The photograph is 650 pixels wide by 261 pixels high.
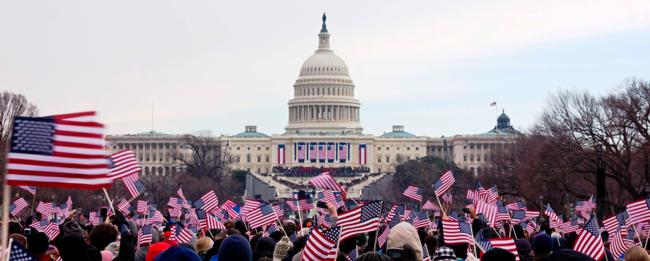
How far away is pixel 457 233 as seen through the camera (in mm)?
17078

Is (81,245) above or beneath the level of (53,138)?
beneath

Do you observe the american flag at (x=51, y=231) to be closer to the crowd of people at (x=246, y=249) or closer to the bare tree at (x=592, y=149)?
the crowd of people at (x=246, y=249)

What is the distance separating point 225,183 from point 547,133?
259 feet

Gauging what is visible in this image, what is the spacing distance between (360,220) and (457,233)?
1.48 meters

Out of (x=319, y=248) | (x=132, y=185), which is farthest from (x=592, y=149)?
(x=319, y=248)

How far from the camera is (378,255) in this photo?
31.5 feet

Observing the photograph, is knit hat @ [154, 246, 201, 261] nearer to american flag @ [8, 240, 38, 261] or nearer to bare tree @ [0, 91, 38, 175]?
american flag @ [8, 240, 38, 261]

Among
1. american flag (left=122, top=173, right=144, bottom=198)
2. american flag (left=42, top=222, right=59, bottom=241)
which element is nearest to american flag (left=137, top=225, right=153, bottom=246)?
american flag (left=42, top=222, right=59, bottom=241)

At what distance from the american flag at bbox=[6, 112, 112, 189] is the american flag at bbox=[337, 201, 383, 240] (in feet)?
16.9

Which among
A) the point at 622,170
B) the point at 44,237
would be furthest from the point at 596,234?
the point at 622,170

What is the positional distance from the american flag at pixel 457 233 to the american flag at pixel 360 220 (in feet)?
2.59

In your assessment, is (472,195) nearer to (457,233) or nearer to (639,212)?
(639,212)

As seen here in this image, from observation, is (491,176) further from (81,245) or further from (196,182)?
(81,245)

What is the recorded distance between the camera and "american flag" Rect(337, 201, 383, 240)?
1546 centimetres
